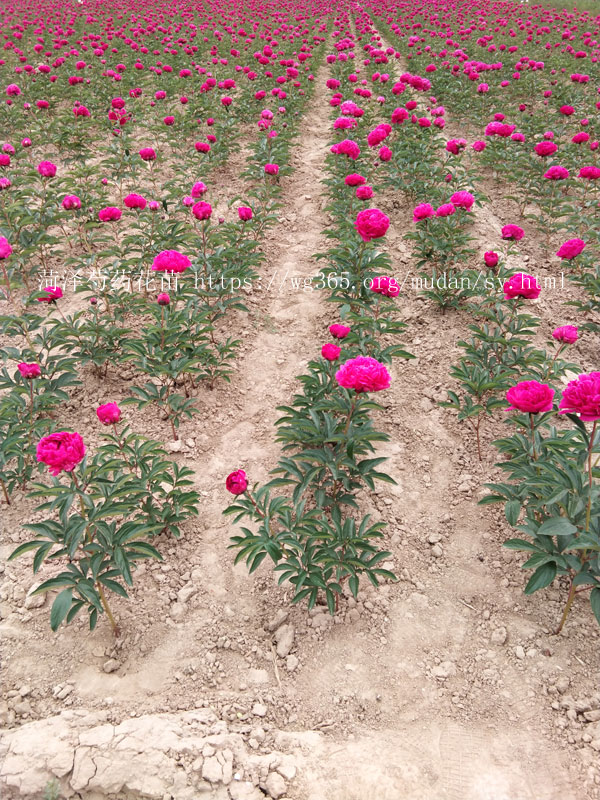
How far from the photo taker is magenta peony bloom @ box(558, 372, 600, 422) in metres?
1.73

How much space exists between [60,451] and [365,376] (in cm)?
136

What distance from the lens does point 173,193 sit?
233 inches

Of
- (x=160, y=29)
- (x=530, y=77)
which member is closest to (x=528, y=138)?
(x=530, y=77)

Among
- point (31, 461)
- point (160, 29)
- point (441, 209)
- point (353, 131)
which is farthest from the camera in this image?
point (160, 29)

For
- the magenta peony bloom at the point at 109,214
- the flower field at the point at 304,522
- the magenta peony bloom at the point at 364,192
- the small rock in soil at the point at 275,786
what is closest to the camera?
the small rock in soil at the point at 275,786

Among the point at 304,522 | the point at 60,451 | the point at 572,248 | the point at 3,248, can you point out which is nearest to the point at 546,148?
the point at 572,248

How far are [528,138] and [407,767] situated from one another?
9.00 m

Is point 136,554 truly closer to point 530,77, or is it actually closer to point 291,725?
point 291,725

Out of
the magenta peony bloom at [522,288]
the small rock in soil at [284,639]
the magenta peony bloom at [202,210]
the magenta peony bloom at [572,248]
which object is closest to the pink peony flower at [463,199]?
the magenta peony bloom at [572,248]

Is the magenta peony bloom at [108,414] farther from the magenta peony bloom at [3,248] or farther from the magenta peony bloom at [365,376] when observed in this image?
the magenta peony bloom at [3,248]

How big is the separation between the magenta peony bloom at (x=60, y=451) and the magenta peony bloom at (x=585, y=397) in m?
→ 1.93

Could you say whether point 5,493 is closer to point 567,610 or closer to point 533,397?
point 533,397

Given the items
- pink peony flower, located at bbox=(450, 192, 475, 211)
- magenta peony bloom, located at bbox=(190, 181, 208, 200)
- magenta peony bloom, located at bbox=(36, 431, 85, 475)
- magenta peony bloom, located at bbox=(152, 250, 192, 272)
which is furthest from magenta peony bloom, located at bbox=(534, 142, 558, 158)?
magenta peony bloom, located at bbox=(36, 431, 85, 475)

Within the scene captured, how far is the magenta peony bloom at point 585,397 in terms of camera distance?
173 cm
